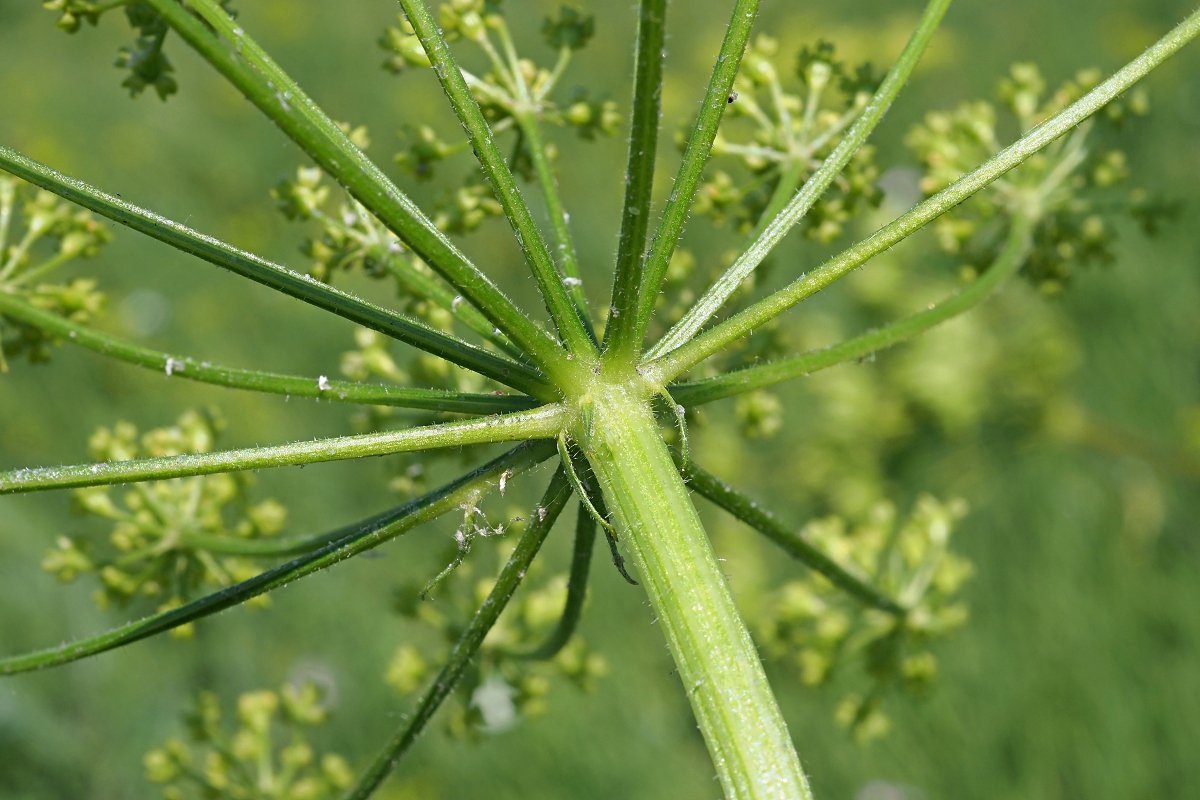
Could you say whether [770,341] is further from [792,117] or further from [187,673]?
[187,673]

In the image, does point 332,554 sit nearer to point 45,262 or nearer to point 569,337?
point 569,337

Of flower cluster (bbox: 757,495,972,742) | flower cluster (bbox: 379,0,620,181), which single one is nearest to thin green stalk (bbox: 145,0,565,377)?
flower cluster (bbox: 379,0,620,181)

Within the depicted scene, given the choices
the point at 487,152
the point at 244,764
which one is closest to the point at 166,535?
the point at 244,764

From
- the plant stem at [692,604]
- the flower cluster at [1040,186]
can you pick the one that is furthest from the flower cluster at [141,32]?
the flower cluster at [1040,186]

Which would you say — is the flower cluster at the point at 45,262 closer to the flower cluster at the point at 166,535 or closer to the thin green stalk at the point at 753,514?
the flower cluster at the point at 166,535

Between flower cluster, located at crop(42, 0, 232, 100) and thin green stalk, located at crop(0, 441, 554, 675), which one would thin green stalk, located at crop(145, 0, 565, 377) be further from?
flower cluster, located at crop(42, 0, 232, 100)
